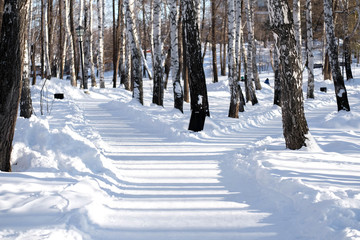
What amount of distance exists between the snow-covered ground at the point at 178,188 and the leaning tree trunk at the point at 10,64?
0.71 meters

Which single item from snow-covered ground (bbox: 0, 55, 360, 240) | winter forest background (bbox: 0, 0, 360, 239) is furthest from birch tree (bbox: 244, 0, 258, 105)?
snow-covered ground (bbox: 0, 55, 360, 240)

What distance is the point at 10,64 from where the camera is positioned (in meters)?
4.96

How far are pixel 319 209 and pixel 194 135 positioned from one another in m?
5.74

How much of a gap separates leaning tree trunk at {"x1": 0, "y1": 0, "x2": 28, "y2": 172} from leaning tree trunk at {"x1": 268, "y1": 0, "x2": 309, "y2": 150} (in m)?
5.05

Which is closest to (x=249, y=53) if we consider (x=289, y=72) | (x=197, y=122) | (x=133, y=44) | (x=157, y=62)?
(x=157, y=62)

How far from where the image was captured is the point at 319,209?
3.78m

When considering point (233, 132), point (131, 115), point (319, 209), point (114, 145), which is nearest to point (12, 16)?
point (114, 145)

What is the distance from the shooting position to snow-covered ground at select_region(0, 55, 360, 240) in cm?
361

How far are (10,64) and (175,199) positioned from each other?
3069mm

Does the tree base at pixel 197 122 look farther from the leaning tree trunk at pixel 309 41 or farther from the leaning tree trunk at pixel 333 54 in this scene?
the leaning tree trunk at pixel 309 41

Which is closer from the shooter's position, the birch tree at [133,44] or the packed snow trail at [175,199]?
the packed snow trail at [175,199]

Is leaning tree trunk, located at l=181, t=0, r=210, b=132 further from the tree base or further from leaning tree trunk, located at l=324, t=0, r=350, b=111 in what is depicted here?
leaning tree trunk, located at l=324, t=0, r=350, b=111

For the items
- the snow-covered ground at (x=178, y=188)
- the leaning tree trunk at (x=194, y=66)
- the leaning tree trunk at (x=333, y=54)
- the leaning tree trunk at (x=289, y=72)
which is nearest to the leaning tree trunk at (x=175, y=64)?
the leaning tree trunk at (x=194, y=66)

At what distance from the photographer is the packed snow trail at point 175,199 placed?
3.72m
